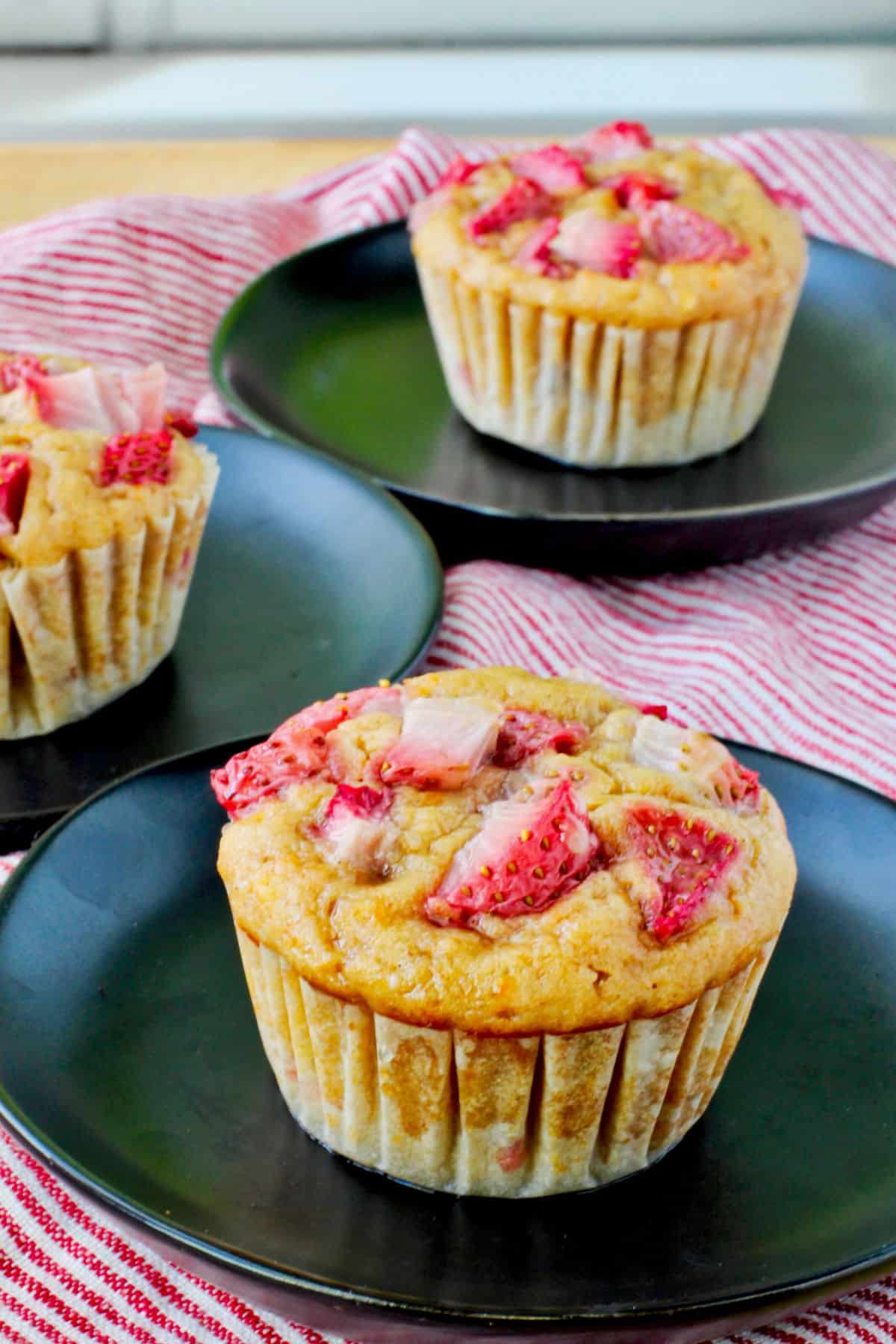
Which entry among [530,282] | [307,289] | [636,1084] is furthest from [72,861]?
[307,289]

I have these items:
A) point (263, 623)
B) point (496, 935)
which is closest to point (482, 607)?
point (263, 623)

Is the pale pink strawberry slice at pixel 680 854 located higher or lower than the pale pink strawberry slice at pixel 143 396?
higher

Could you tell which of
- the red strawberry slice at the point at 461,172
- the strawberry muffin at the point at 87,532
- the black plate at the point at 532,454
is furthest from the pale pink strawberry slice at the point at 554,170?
the strawberry muffin at the point at 87,532

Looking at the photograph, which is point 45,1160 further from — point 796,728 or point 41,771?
point 796,728

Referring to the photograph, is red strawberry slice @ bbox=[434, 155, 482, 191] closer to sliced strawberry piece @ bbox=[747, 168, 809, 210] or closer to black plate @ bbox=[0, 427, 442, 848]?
sliced strawberry piece @ bbox=[747, 168, 809, 210]

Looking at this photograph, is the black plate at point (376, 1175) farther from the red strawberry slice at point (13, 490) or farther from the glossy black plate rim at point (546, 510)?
the glossy black plate rim at point (546, 510)

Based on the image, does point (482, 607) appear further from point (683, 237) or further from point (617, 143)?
point (617, 143)

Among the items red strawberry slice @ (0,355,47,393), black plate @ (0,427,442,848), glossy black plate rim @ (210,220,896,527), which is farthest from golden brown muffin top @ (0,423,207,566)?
glossy black plate rim @ (210,220,896,527)
